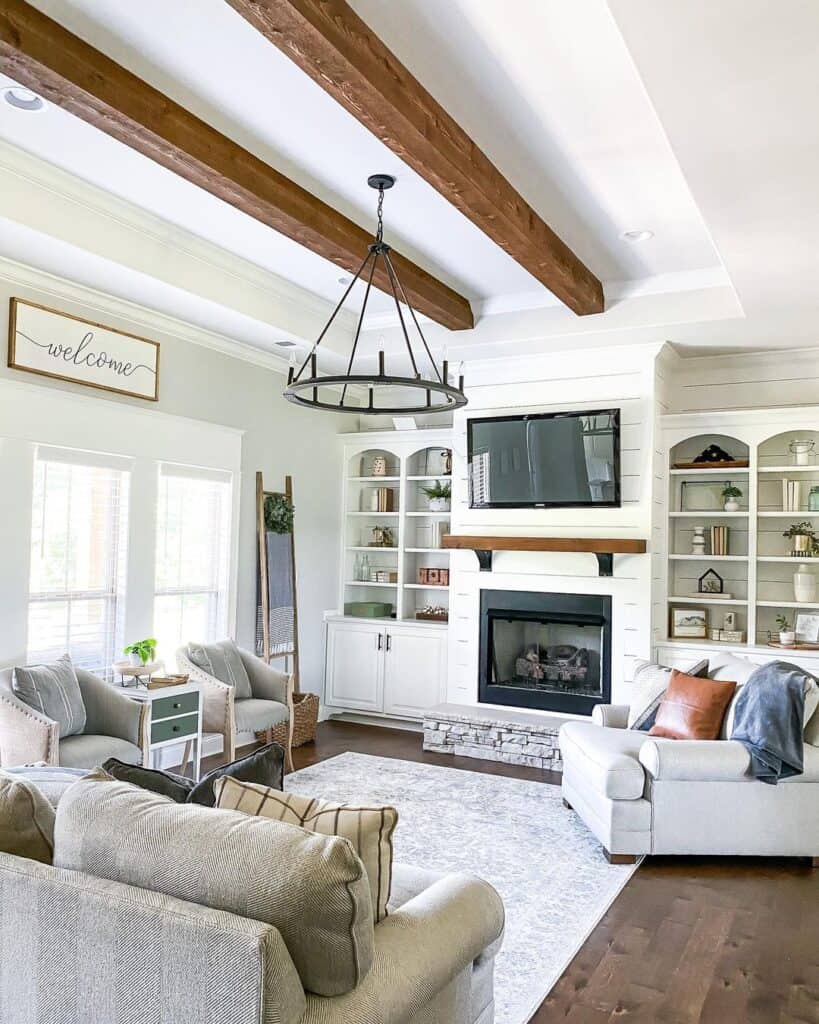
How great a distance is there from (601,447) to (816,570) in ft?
5.33

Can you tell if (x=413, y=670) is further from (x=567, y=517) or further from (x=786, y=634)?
(x=786, y=634)

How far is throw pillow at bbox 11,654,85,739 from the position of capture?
3938mm

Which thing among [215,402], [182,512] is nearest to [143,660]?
[182,512]

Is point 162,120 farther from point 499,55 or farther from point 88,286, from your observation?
point 88,286

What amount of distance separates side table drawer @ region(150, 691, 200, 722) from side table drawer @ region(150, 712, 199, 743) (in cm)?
3

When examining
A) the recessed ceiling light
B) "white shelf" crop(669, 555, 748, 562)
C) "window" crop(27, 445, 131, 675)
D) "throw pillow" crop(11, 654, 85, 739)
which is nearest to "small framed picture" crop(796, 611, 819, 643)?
"white shelf" crop(669, 555, 748, 562)

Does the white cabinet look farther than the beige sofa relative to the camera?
Yes

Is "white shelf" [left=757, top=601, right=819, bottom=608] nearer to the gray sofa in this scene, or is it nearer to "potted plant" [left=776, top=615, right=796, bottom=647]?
"potted plant" [left=776, top=615, right=796, bottom=647]

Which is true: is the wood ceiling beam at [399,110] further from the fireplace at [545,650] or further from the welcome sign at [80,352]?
the fireplace at [545,650]

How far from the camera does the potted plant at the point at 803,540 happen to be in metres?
5.56

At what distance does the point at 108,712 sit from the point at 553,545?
9.66ft

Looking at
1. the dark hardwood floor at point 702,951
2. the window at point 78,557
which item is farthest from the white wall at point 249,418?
the dark hardwood floor at point 702,951

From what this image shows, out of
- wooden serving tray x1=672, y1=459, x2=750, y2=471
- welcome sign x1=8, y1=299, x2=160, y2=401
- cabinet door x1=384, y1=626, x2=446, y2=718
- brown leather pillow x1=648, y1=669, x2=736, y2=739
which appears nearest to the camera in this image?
brown leather pillow x1=648, y1=669, x2=736, y2=739

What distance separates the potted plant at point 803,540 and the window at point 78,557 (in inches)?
166
